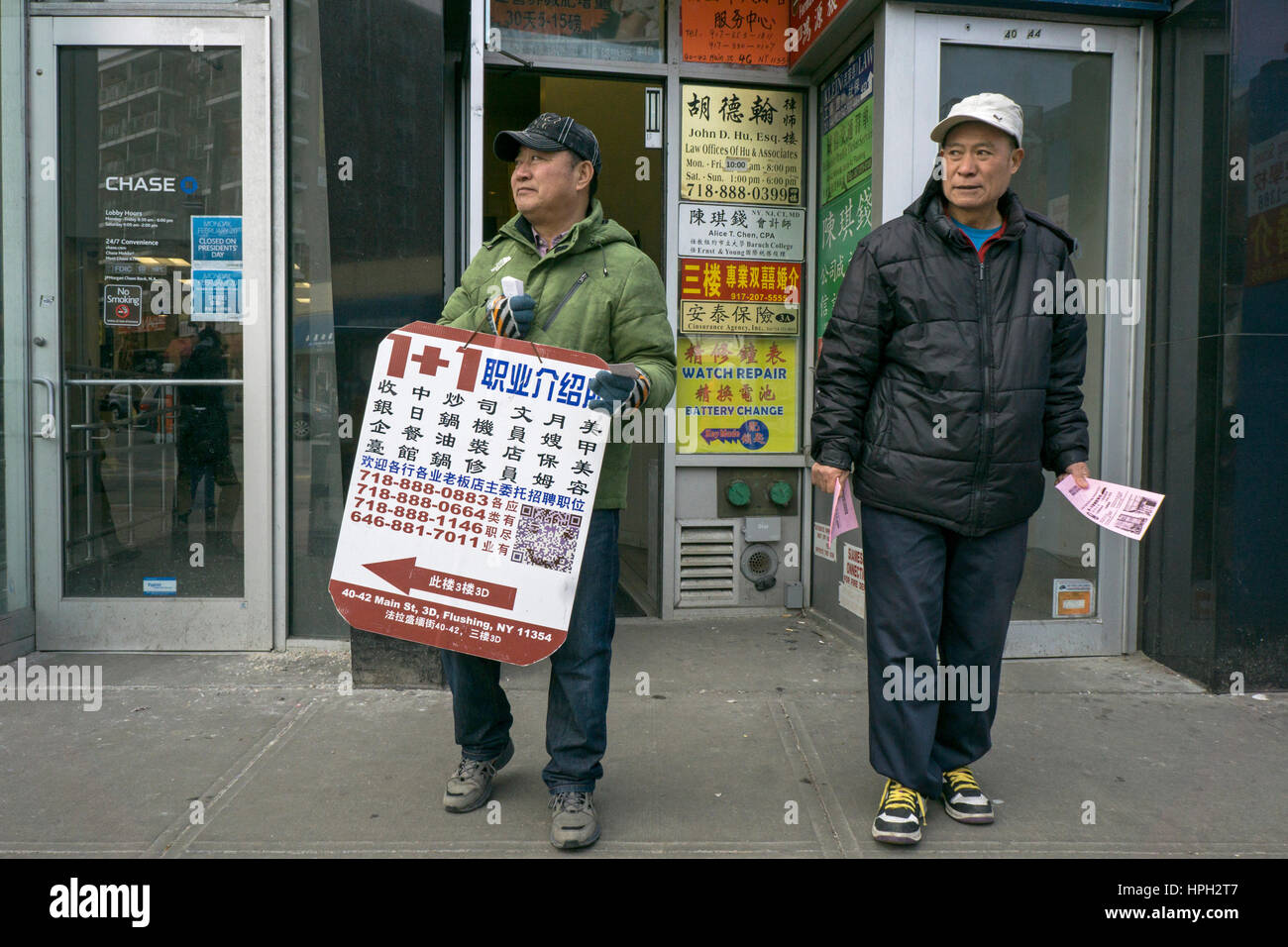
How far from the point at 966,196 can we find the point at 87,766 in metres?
3.43

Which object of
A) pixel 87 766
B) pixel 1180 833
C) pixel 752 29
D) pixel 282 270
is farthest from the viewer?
pixel 752 29

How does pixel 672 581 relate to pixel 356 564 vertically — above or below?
below

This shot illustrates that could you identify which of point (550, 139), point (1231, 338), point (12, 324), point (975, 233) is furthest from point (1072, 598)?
point (12, 324)

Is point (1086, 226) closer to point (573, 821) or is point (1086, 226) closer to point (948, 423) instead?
point (948, 423)

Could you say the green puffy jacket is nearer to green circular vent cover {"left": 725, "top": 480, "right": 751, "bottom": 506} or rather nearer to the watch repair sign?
the watch repair sign

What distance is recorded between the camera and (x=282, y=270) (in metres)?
4.79

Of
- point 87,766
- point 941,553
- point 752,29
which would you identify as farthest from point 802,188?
point 87,766

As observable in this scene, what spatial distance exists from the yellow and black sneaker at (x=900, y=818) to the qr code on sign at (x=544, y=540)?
1.17m

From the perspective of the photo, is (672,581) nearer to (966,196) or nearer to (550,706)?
(550,706)

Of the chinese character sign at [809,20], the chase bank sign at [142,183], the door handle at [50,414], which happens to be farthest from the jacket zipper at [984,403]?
the door handle at [50,414]

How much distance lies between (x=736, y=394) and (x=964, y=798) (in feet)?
9.67

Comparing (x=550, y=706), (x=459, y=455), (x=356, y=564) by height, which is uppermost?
(x=459, y=455)

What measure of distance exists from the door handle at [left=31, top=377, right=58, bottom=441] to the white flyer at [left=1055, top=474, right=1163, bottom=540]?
4342mm

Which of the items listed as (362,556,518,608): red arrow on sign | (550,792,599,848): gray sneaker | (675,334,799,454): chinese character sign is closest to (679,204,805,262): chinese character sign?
(675,334,799,454): chinese character sign
